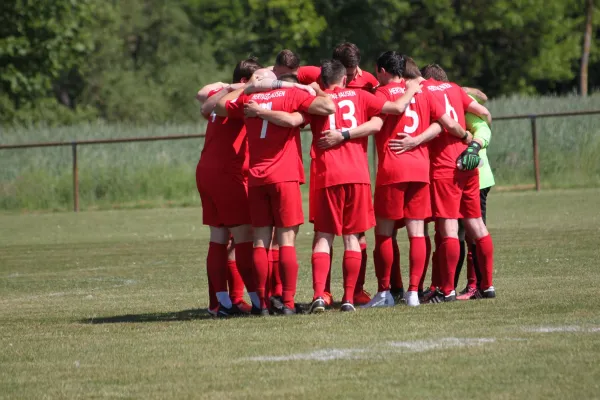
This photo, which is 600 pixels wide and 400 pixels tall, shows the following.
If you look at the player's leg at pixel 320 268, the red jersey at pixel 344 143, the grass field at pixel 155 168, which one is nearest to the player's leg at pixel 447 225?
the red jersey at pixel 344 143

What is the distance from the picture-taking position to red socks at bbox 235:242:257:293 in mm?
9516

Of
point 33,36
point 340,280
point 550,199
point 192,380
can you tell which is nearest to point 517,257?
point 340,280

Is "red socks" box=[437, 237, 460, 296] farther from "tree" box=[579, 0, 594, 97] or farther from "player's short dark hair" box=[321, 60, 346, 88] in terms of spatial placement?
"tree" box=[579, 0, 594, 97]

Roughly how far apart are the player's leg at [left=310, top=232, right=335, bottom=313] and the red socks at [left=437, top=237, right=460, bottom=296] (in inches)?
40.2

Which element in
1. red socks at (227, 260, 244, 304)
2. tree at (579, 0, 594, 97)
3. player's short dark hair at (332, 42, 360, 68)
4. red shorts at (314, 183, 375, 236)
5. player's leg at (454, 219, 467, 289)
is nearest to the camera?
red shorts at (314, 183, 375, 236)

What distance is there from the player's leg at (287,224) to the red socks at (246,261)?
1.40 feet

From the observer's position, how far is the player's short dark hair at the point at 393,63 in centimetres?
944

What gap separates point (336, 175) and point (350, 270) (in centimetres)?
79

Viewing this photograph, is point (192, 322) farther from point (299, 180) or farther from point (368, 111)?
point (368, 111)

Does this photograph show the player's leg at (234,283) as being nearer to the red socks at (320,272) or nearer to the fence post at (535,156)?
the red socks at (320,272)

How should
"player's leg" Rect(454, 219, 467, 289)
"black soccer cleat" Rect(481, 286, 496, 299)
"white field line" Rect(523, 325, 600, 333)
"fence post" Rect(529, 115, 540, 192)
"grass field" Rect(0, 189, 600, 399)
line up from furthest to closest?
"fence post" Rect(529, 115, 540, 192) < "player's leg" Rect(454, 219, 467, 289) < "black soccer cleat" Rect(481, 286, 496, 299) < "white field line" Rect(523, 325, 600, 333) < "grass field" Rect(0, 189, 600, 399)

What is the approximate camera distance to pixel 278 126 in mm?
9016

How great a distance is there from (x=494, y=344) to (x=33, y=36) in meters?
27.5

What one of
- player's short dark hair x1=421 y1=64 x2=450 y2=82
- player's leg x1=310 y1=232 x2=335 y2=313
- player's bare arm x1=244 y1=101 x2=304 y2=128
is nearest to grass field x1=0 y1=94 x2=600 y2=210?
player's short dark hair x1=421 y1=64 x2=450 y2=82
